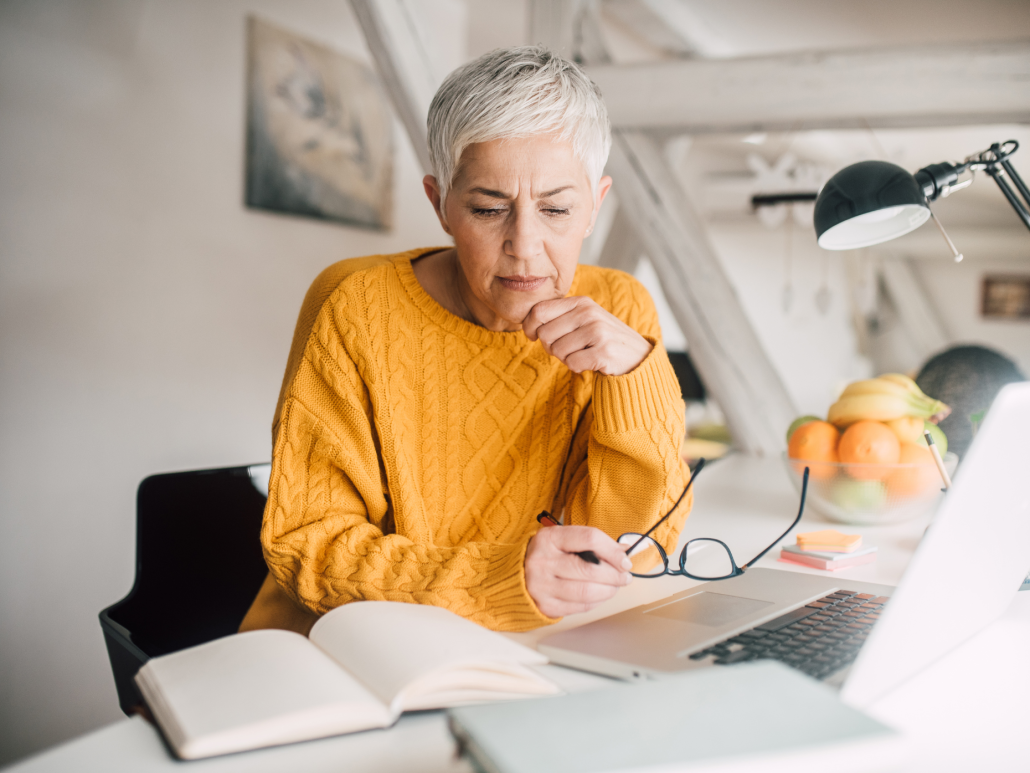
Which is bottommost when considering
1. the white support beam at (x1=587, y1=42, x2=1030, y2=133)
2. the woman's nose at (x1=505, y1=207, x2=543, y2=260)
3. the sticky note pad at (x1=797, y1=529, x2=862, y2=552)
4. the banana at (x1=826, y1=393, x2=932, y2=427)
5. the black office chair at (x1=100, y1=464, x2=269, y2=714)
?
the black office chair at (x1=100, y1=464, x2=269, y2=714)

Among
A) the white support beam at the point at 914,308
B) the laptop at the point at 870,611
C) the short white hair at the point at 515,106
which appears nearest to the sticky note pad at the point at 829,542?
the laptop at the point at 870,611

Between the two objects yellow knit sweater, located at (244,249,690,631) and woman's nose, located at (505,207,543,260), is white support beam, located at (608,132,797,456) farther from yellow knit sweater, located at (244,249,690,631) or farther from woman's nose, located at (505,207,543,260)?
woman's nose, located at (505,207,543,260)

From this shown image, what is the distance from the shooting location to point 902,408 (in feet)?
4.17

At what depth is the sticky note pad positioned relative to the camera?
1.03m

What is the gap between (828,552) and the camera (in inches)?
39.9

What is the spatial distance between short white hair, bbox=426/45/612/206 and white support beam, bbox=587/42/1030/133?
887 mm

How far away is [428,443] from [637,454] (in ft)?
1.02

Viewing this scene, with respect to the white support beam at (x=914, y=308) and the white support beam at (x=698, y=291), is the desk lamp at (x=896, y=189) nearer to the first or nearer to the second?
the white support beam at (x=698, y=291)

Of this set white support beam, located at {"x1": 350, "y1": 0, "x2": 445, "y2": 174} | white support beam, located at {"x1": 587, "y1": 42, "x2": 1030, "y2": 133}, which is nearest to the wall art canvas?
white support beam, located at {"x1": 350, "y1": 0, "x2": 445, "y2": 174}

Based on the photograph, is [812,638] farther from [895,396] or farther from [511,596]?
[895,396]

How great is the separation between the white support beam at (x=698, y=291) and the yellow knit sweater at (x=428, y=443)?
33.1 inches

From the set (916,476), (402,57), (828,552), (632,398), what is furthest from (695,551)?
(402,57)

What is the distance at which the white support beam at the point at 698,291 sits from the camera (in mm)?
1984

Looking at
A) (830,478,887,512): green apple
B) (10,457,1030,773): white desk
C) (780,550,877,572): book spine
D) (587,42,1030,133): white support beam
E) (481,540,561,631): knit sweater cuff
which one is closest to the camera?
(10,457,1030,773): white desk
